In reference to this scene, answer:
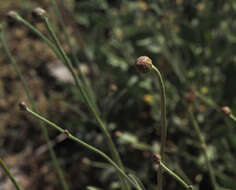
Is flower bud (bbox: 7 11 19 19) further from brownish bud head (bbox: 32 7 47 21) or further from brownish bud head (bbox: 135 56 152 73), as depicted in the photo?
brownish bud head (bbox: 135 56 152 73)

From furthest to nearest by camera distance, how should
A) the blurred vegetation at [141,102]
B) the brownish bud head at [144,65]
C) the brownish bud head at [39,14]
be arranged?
the blurred vegetation at [141,102]
the brownish bud head at [39,14]
the brownish bud head at [144,65]

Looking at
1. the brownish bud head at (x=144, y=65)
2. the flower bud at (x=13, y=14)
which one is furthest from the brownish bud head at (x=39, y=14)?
the brownish bud head at (x=144, y=65)

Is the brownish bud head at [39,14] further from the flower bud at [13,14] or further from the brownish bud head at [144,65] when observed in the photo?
the brownish bud head at [144,65]

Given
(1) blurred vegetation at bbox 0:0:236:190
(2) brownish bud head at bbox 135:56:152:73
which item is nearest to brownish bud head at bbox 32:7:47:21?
(2) brownish bud head at bbox 135:56:152:73

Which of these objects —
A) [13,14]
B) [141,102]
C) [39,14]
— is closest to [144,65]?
[39,14]

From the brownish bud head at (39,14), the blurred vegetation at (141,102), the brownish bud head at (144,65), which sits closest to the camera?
the brownish bud head at (144,65)

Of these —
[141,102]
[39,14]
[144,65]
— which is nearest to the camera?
[144,65]

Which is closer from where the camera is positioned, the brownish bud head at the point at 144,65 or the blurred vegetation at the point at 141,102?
the brownish bud head at the point at 144,65

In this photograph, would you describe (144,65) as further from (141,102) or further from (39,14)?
(141,102)
